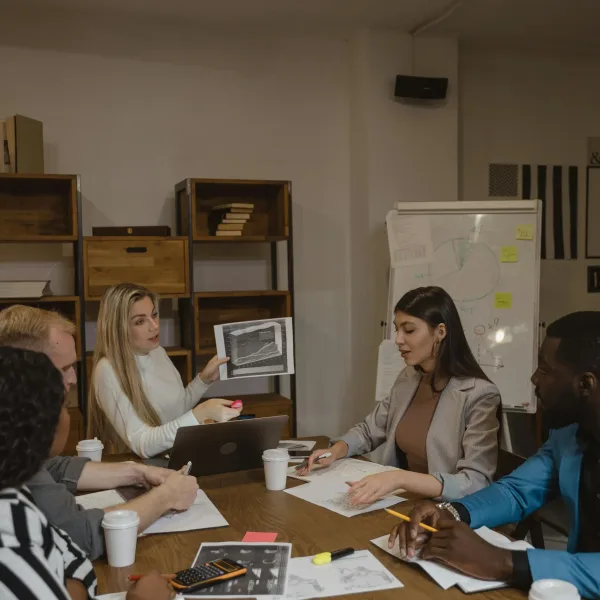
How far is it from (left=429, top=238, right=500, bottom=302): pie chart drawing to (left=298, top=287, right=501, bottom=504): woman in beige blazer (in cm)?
140

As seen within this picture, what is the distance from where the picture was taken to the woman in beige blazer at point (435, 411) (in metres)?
2.12

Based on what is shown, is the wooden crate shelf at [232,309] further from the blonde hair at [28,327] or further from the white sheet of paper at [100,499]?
the blonde hair at [28,327]

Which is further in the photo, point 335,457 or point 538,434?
point 538,434

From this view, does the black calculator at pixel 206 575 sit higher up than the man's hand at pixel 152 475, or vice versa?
the man's hand at pixel 152 475

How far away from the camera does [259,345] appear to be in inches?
108

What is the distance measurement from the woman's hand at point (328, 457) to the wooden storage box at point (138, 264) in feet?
5.54

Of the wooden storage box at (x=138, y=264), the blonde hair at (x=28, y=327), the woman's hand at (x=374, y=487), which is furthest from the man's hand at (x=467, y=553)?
the wooden storage box at (x=138, y=264)

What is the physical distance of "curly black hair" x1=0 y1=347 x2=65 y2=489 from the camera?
1030 millimetres

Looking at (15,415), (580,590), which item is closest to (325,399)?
(580,590)

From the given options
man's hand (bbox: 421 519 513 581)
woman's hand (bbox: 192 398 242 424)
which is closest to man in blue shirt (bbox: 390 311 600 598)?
man's hand (bbox: 421 519 513 581)

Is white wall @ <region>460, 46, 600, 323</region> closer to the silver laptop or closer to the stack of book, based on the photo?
the stack of book

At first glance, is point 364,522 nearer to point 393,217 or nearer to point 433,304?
point 433,304

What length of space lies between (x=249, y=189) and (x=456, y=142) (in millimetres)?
1389

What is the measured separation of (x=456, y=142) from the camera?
445 centimetres
